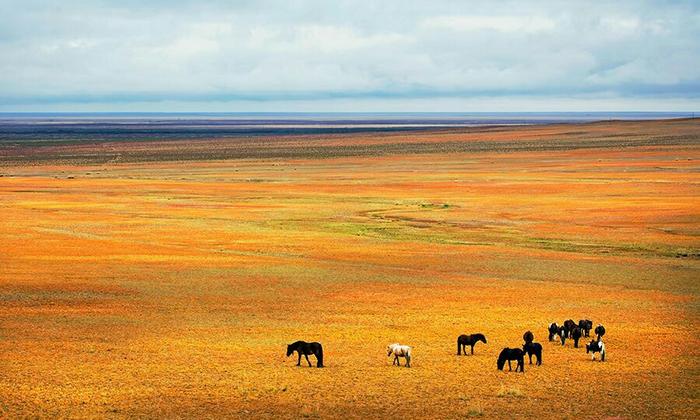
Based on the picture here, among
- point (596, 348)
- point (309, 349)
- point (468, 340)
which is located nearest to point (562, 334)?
point (596, 348)

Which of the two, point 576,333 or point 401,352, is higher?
point 401,352

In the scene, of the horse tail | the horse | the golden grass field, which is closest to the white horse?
the golden grass field

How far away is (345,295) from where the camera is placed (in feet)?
115

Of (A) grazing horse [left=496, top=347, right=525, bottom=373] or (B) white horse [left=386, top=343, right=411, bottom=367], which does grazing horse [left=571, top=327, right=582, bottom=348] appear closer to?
(A) grazing horse [left=496, top=347, right=525, bottom=373]

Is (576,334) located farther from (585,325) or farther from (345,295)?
(345,295)

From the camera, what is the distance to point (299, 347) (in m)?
23.5

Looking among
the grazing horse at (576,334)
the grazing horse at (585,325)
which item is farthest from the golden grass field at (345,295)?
the grazing horse at (585,325)

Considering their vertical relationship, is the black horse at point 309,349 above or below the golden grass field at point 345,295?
above

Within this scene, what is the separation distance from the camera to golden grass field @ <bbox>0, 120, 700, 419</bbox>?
2111 centimetres

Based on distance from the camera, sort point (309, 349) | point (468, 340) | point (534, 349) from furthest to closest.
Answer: point (468, 340) → point (534, 349) → point (309, 349)

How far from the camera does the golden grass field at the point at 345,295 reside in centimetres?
2111

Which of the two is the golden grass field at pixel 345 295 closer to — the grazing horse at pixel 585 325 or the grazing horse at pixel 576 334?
the grazing horse at pixel 576 334

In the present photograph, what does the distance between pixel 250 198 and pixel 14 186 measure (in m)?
27.6

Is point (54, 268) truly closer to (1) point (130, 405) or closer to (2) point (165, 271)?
(2) point (165, 271)
